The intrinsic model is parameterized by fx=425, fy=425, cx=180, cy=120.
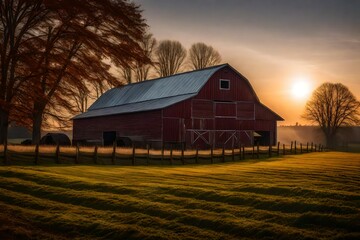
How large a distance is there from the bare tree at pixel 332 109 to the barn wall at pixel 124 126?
1711 inches

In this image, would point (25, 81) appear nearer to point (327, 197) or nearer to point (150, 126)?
point (150, 126)

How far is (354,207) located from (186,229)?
476 cm

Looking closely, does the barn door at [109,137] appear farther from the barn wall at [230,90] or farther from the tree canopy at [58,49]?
the tree canopy at [58,49]

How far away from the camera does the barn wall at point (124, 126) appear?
132 ft

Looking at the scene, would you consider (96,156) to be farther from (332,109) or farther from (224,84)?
(332,109)

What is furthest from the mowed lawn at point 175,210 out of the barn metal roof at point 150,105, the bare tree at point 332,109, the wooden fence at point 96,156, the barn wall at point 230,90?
the bare tree at point 332,109

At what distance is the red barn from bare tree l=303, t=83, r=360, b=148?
30235mm

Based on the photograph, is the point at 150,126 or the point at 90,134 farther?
the point at 90,134

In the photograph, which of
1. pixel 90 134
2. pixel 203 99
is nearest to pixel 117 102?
pixel 90 134

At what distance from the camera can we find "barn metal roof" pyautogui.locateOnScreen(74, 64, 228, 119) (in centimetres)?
4284

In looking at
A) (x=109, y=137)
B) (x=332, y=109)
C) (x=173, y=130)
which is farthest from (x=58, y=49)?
(x=332, y=109)

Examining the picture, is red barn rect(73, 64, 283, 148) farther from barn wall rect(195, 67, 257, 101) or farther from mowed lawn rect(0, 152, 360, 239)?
mowed lawn rect(0, 152, 360, 239)

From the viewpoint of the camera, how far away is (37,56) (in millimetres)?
29578

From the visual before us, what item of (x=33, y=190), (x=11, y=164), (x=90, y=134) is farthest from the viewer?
(x=90, y=134)
